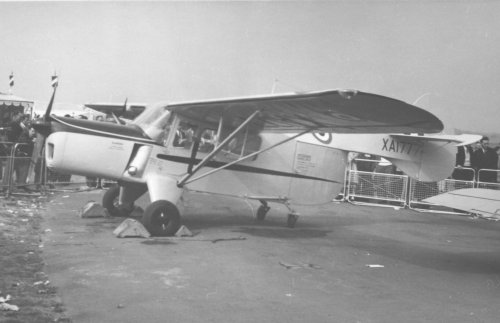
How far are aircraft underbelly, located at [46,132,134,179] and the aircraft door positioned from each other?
3.33m

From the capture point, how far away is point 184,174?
918cm

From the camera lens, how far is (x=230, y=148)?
9.69 meters

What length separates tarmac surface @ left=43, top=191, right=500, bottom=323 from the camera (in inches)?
179

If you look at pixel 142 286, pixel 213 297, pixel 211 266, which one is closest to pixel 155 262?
pixel 211 266

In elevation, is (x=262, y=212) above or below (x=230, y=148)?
below

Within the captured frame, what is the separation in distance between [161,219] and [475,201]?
4431 mm

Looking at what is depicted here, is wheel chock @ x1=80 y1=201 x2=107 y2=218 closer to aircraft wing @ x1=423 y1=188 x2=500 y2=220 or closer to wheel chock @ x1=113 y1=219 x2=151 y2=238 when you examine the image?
wheel chock @ x1=113 y1=219 x2=151 y2=238

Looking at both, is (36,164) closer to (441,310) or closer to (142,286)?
(142,286)

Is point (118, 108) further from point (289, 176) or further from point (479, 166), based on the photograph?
point (479, 166)

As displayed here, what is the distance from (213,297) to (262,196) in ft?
16.8

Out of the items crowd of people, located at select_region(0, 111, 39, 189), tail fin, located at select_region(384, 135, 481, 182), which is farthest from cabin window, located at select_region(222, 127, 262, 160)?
crowd of people, located at select_region(0, 111, 39, 189)

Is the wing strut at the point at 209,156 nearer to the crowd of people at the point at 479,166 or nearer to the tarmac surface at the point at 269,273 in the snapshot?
the tarmac surface at the point at 269,273

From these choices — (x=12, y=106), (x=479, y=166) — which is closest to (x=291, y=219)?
(x=479, y=166)

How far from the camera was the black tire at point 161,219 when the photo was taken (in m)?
8.07
